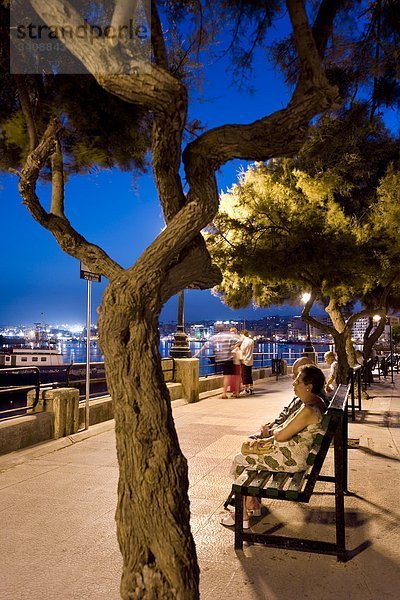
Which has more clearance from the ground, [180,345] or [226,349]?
[180,345]

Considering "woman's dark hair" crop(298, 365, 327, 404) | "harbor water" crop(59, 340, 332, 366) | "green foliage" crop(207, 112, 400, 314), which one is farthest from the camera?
Result: "harbor water" crop(59, 340, 332, 366)

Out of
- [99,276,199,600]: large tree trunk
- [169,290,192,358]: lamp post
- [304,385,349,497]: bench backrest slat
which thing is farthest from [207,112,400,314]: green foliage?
[99,276,199,600]: large tree trunk

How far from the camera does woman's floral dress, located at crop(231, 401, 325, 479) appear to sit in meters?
4.18

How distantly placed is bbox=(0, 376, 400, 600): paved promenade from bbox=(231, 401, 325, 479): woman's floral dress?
0.61m

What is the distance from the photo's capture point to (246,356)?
14.1m

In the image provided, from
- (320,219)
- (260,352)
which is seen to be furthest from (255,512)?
(260,352)

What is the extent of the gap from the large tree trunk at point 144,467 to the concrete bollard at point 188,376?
1023cm

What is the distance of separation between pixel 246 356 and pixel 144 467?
11599 millimetres

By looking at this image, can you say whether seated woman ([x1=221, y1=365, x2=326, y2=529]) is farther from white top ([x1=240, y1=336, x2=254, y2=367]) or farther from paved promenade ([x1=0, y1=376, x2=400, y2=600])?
white top ([x1=240, y1=336, x2=254, y2=367])

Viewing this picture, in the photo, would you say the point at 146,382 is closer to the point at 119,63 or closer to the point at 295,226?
the point at 119,63

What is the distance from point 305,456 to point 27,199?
310cm

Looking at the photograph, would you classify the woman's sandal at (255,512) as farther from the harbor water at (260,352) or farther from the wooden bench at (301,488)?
the harbor water at (260,352)

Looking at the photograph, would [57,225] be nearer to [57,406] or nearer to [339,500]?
[339,500]

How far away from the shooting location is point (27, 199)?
14.5 feet
